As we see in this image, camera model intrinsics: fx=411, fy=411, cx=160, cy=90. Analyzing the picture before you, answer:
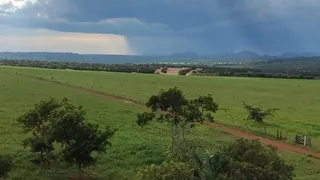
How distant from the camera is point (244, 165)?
49.0ft

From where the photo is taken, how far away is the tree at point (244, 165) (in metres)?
14.9

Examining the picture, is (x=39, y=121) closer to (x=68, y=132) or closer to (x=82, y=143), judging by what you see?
(x=68, y=132)

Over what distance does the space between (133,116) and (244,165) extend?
3070 cm

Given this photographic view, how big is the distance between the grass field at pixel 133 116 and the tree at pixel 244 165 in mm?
9422

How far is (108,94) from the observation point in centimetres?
6347

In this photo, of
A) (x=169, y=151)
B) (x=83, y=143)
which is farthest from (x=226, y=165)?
(x=83, y=143)

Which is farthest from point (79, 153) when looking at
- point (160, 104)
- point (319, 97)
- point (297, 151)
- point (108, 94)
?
point (319, 97)

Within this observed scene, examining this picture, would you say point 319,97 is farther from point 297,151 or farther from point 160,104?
point 160,104

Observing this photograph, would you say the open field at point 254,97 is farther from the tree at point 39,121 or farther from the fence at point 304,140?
the tree at point 39,121

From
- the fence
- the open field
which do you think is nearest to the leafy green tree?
the fence

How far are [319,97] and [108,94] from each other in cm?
3747

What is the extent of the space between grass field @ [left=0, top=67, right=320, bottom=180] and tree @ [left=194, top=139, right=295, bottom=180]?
942 centimetres

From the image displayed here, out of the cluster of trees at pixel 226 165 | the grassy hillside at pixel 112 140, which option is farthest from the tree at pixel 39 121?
the cluster of trees at pixel 226 165

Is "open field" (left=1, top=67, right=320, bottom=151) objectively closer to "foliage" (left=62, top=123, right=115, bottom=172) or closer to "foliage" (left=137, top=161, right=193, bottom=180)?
"foliage" (left=62, top=123, right=115, bottom=172)
